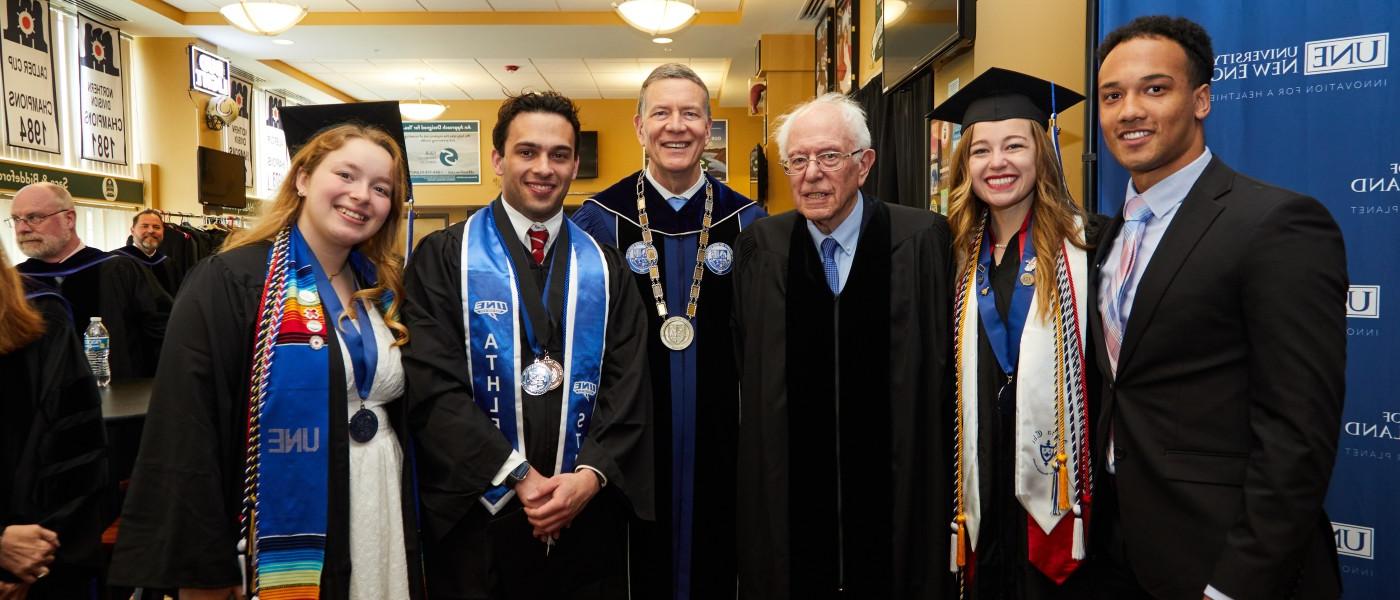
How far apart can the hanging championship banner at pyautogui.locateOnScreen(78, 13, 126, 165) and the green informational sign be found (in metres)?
0.29

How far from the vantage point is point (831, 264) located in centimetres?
255

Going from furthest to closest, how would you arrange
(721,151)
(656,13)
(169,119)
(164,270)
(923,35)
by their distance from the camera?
(721,151), (169,119), (656,13), (164,270), (923,35)

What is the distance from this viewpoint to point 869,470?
248 centimetres

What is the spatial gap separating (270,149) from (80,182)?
445 centimetres

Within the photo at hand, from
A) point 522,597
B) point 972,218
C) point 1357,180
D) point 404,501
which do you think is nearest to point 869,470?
point 972,218

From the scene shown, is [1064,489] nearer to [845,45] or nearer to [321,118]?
[321,118]

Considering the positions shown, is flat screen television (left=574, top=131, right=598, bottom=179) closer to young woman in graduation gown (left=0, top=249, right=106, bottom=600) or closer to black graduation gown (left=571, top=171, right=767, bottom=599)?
black graduation gown (left=571, top=171, right=767, bottom=599)

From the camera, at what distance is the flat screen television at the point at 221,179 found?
9781 millimetres

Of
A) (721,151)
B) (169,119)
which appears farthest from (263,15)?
(721,151)

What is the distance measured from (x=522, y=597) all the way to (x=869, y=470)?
102 cm

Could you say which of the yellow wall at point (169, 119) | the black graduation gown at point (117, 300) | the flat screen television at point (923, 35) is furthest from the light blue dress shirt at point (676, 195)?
the yellow wall at point (169, 119)

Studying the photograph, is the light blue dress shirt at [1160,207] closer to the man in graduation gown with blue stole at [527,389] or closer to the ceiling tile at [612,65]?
the man in graduation gown with blue stole at [527,389]

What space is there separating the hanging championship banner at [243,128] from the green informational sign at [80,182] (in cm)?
195

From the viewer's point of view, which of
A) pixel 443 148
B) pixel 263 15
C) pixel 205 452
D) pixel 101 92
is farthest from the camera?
pixel 443 148
